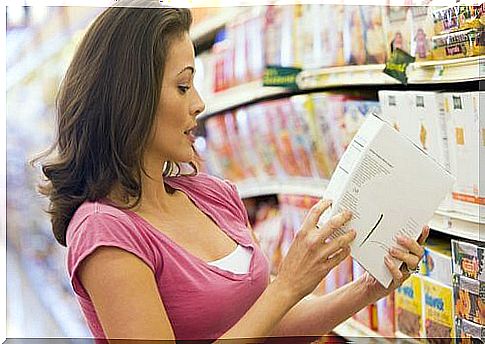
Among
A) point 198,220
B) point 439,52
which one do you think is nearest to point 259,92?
point 439,52

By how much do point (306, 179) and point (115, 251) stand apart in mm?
1026

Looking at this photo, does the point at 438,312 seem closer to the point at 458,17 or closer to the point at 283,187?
the point at 283,187

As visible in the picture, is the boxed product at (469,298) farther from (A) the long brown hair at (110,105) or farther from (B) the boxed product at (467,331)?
(A) the long brown hair at (110,105)

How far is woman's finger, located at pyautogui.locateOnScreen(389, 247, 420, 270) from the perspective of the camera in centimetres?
175

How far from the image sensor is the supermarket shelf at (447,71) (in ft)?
6.32

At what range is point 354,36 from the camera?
2283 mm

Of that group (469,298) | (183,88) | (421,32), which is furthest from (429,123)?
(183,88)

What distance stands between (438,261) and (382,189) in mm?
489

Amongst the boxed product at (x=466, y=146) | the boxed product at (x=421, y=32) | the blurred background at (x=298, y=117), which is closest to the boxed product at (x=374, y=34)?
the blurred background at (x=298, y=117)

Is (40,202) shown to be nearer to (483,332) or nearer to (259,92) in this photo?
(259,92)

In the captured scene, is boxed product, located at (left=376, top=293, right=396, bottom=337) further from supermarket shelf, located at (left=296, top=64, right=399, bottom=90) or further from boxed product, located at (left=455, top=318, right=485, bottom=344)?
supermarket shelf, located at (left=296, top=64, right=399, bottom=90)

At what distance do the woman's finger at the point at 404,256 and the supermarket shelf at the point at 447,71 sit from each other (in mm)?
451

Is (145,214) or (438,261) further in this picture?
(438,261)

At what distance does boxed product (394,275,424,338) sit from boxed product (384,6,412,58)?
60 cm
